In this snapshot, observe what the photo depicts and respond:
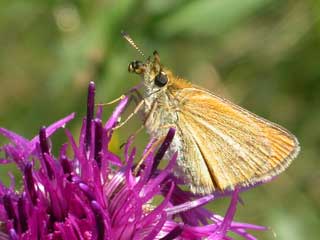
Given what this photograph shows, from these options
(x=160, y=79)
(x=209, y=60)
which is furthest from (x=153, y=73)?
(x=209, y=60)

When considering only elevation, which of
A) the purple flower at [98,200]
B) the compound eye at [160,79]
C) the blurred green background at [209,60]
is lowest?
the purple flower at [98,200]

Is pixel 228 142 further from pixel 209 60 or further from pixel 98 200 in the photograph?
pixel 209 60

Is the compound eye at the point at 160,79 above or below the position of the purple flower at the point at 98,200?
above

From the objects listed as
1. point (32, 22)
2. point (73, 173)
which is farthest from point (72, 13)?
point (73, 173)

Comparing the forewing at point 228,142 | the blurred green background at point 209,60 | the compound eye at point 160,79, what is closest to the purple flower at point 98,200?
the forewing at point 228,142

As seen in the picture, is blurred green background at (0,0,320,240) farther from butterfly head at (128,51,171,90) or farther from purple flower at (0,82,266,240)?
purple flower at (0,82,266,240)

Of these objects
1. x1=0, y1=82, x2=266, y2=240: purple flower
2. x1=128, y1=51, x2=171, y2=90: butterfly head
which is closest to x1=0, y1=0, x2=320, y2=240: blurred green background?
x1=128, y1=51, x2=171, y2=90: butterfly head

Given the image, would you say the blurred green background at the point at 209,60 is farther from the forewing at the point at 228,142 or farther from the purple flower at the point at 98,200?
the purple flower at the point at 98,200
